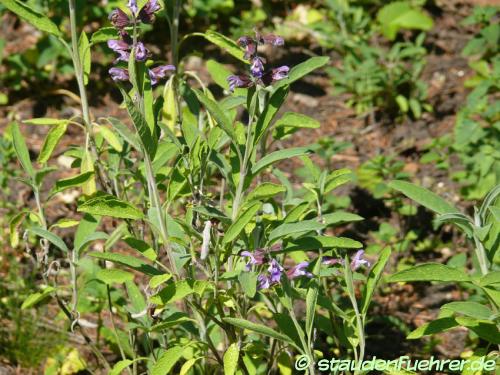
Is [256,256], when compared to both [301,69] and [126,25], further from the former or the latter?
[126,25]

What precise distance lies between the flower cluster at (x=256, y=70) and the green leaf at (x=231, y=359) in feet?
2.81

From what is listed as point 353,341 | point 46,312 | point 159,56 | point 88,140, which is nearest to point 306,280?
point 353,341

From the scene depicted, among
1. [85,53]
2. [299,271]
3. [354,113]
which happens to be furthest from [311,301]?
[354,113]

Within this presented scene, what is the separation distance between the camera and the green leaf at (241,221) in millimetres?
2324

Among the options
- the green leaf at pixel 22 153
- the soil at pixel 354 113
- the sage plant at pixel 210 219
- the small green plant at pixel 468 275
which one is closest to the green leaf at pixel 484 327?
the small green plant at pixel 468 275

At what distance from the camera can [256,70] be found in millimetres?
2406

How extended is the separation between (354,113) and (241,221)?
355 cm

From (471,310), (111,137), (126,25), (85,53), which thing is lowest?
(471,310)

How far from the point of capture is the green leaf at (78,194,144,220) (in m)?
2.32

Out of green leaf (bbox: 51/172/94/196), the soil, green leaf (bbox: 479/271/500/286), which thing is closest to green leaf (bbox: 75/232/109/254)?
green leaf (bbox: 51/172/94/196)

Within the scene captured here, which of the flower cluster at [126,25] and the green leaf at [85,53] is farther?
the green leaf at [85,53]

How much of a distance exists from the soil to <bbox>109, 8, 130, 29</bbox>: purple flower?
2.21m

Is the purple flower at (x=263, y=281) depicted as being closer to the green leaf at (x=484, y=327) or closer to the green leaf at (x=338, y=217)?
the green leaf at (x=338, y=217)

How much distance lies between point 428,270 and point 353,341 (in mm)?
445
